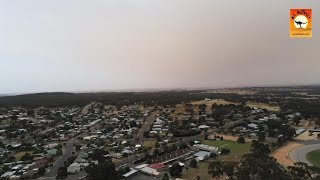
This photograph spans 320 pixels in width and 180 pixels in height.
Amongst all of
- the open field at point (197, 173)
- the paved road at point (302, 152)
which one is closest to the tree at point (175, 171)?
the open field at point (197, 173)

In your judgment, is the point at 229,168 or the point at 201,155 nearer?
the point at 229,168

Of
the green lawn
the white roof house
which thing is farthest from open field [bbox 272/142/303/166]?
the white roof house

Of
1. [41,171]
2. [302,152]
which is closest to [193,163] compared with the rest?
[302,152]

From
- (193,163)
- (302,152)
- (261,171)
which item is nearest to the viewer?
(261,171)

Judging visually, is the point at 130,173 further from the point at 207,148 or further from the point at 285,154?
the point at 285,154

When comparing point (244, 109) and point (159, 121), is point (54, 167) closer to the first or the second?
point (159, 121)

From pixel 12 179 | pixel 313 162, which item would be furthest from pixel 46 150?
pixel 313 162

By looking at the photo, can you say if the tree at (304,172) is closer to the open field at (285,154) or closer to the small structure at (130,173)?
the open field at (285,154)
